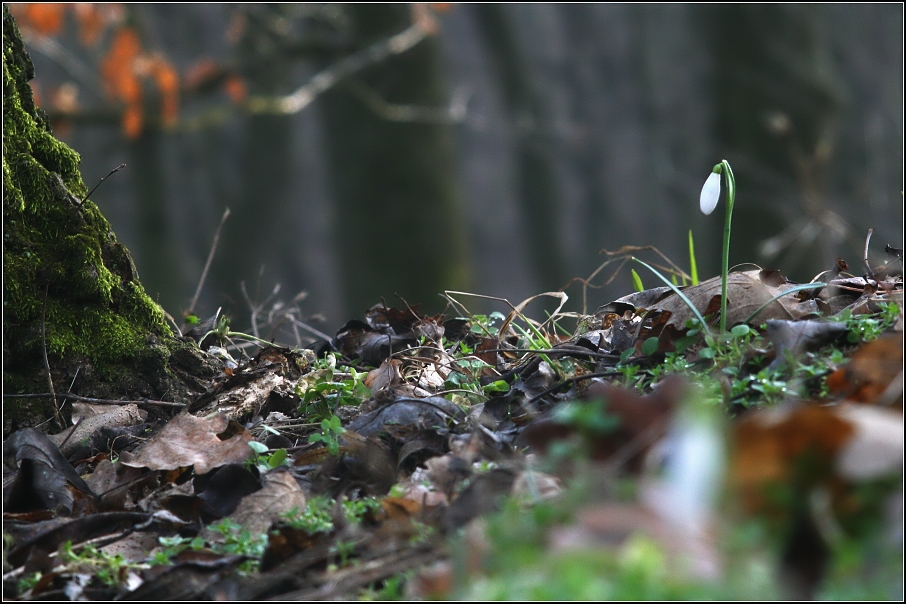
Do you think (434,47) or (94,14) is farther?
(94,14)

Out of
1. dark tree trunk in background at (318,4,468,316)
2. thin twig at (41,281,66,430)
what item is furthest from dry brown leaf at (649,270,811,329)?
dark tree trunk in background at (318,4,468,316)

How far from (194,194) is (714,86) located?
37.7 ft

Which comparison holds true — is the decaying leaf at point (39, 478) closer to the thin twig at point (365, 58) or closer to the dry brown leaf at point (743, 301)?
the dry brown leaf at point (743, 301)

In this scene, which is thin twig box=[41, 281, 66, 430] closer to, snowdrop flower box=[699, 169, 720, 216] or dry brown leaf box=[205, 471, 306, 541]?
dry brown leaf box=[205, 471, 306, 541]

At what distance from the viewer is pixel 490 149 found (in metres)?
18.6

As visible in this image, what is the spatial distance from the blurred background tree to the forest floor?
32.3 inches

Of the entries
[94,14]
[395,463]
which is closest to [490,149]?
[94,14]

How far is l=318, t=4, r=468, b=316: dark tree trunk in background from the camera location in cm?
744

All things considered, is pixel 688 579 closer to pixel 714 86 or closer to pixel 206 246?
pixel 714 86

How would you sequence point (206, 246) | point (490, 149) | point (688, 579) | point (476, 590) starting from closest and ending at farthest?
1. point (688, 579)
2. point (476, 590)
3. point (206, 246)
4. point (490, 149)

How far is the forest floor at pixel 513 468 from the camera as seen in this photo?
840 millimetres

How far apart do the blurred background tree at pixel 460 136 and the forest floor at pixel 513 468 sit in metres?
0.82

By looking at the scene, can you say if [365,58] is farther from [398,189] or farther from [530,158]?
[530,158]

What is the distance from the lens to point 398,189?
760 cm
